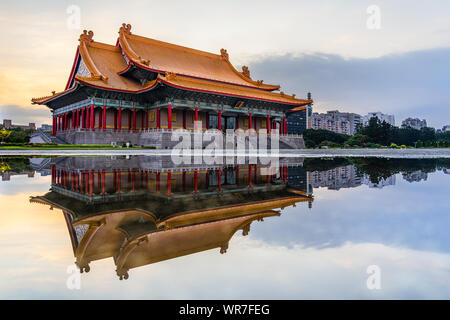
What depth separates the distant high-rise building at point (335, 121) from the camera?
143m

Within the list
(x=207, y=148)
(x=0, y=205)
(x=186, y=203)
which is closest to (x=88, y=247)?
(x=186, y=203)

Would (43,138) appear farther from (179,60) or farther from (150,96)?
(179,60)

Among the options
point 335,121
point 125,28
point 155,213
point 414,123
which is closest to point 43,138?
point 125,28

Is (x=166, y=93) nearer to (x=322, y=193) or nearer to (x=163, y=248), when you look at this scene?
(x=322, y=193)

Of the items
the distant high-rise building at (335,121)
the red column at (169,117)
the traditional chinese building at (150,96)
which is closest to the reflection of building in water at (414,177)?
the traditional chinese building at (150,96)

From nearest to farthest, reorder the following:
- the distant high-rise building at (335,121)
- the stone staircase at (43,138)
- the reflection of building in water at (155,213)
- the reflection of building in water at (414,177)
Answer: the reflection of building in water at (155,213)
the reflection of building in water at (414,177)
the stone staircase at (43,138)
the distant high-rise building at (335,121)

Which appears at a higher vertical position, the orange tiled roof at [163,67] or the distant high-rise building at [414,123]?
the distant high-rise building at [414,123]

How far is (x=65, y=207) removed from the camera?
17.6ft

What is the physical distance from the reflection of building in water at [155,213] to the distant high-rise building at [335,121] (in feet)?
459

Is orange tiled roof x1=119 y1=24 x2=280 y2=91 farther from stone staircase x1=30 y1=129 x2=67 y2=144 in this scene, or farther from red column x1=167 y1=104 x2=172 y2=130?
stone staircase x1=30 y1=129 x2=67 y2=144

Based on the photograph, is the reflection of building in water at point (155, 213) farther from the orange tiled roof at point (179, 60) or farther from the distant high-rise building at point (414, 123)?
the distant high-rise building at point (414, 123)

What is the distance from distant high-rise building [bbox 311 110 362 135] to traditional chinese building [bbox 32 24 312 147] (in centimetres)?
10487
